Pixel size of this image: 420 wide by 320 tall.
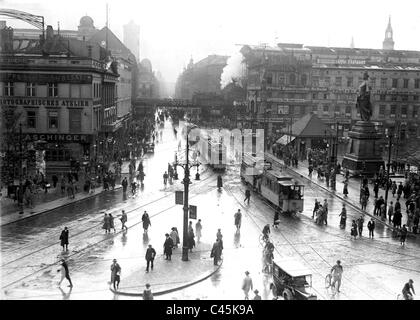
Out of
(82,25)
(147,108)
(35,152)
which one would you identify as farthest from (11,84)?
(82,25)

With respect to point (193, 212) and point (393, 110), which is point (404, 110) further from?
point (193, 212)

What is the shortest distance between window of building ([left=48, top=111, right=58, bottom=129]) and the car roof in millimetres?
35648

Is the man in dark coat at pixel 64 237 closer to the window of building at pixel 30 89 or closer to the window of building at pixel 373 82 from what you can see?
the window of building at pixel 30 89

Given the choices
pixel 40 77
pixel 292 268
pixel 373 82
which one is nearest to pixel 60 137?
pixel 40 77

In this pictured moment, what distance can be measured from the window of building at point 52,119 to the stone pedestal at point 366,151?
3000 centimetres

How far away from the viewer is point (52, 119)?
4950 cm

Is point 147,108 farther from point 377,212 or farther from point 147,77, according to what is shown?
point 377,212

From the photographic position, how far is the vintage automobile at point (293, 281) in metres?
17.9

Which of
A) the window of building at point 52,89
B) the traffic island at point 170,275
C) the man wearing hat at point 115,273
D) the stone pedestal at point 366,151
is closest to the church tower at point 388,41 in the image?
the stone pedestal at point 366,151

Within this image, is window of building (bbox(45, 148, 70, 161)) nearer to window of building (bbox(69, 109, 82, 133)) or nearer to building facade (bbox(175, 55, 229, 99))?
window of building (bbox(69, 109, 82, 133))

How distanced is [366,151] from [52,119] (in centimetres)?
3148

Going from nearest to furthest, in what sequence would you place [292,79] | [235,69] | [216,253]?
[216,253] < [292,79] < [235,69]

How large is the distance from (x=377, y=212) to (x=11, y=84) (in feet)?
116
